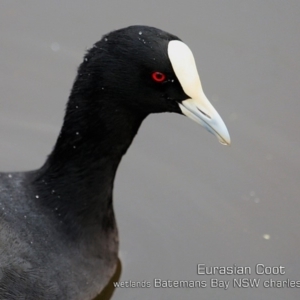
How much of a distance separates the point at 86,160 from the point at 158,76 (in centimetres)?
73

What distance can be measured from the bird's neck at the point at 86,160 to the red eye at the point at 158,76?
0.27 m

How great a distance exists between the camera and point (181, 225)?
5664 mm

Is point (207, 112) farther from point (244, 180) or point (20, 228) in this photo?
point (244, 180)

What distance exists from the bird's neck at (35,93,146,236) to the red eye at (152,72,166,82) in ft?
0.89

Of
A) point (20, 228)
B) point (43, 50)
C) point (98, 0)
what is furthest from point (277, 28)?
point (20, 228)

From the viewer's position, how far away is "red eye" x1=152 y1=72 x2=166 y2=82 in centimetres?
424

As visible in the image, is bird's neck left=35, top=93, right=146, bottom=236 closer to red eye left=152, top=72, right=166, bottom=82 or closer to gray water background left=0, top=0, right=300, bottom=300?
red eye left=152, top=72, right=166, bottom=82

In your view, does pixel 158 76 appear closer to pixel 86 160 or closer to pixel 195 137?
pixel 86 160

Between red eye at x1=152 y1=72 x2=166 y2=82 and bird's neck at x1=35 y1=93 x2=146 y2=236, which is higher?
red eye at x1=152 y1=72 x2=166 y2=82

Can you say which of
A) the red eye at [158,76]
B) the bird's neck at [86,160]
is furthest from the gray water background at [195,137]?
the red eye at [158,76]

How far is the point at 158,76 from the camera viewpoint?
14.0 feet

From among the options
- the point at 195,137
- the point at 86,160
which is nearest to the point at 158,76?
the point at 86,160

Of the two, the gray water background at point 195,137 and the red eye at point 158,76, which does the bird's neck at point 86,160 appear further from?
the gray water background at point 195,137

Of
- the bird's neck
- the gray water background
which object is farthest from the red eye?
the gray water background
